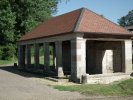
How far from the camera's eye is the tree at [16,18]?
160 ft

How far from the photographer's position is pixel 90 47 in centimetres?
2797

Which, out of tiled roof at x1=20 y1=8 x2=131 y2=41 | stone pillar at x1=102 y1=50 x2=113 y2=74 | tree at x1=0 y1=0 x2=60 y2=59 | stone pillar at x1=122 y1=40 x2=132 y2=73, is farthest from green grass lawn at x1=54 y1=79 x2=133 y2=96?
tree at x1=0 y1=0 x2=60 y2=59

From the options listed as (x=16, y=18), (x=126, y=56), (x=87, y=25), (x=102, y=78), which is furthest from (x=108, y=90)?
(x=16, y=18)

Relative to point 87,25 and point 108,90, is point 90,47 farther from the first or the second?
point 108,90

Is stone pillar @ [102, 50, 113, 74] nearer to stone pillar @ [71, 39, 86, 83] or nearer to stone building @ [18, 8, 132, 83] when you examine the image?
stone building @ [18, 8, 132, 83]

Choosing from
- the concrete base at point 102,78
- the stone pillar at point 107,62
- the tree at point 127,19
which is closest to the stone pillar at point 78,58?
the concrete base at point 102,78

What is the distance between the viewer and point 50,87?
19.4 m

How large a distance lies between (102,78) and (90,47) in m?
5.92

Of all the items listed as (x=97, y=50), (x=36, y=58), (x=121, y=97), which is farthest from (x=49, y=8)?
(x=121, y=97)

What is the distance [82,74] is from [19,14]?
3142 centimetres

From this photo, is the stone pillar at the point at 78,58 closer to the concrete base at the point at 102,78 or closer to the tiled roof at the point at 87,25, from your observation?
the concrete base at the point at 102,78

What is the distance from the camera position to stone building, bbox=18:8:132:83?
22.1 m

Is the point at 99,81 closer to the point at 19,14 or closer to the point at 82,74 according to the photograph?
the point at 82,74

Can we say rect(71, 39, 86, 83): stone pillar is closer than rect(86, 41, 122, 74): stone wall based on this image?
Yes
